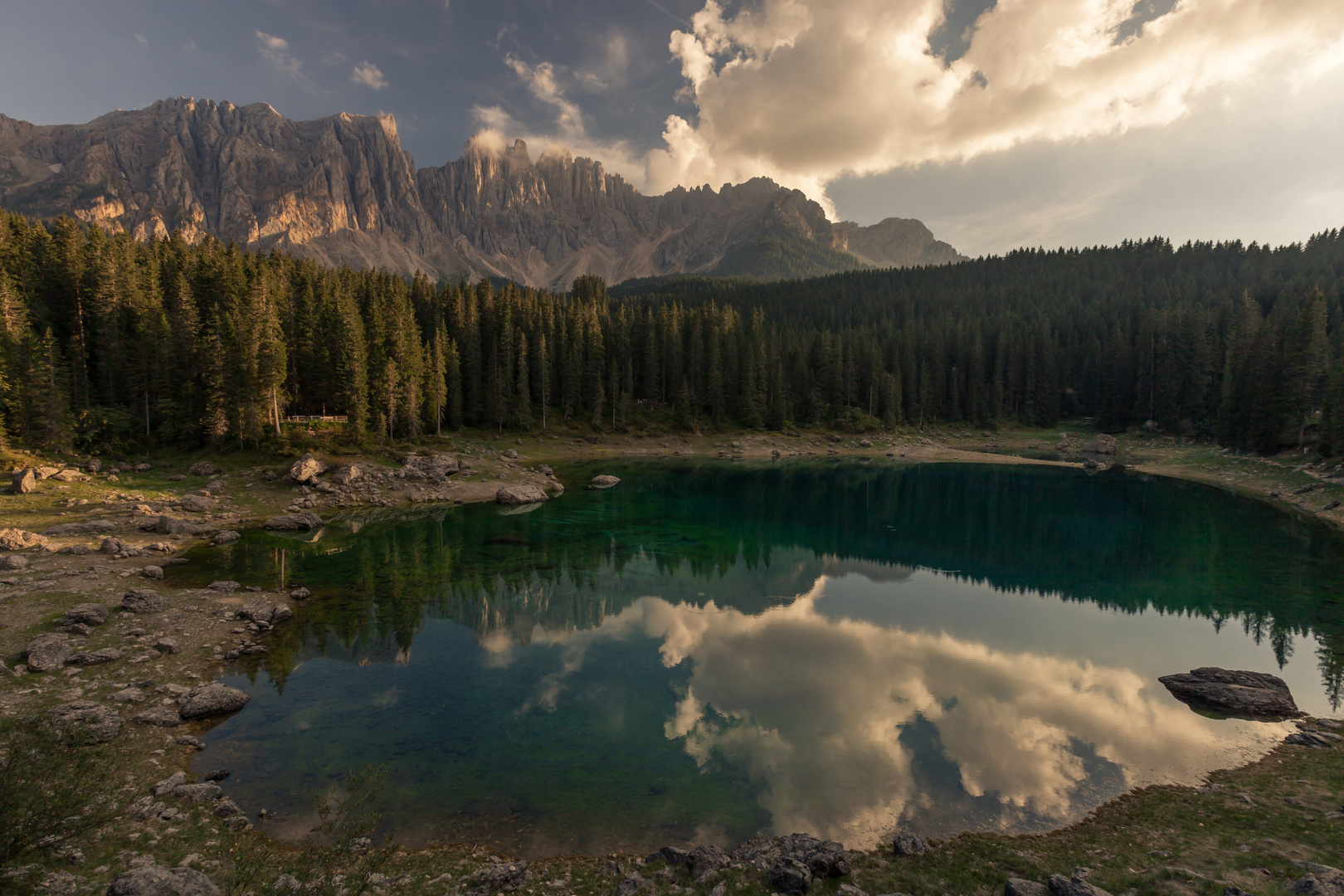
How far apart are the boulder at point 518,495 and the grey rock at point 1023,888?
52598 millimetres

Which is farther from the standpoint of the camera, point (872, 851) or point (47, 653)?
point (47, 653)

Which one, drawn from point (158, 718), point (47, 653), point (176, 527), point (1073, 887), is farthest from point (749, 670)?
point (176, 527)

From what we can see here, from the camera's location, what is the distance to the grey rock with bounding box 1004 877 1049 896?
1037cm

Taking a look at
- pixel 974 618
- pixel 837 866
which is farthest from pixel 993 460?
pixel 837 866

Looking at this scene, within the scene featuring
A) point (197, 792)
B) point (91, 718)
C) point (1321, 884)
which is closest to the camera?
point (1321, 884)

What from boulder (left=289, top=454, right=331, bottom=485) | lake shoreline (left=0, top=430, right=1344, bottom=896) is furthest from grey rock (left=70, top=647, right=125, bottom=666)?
boulder (left=289, top=454, right=331, bottom=485)

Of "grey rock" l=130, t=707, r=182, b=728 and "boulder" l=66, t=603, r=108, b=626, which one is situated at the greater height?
"boulder" l=66, t=603, r=108, b=626

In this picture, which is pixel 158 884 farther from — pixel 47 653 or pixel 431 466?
pixel 431 466

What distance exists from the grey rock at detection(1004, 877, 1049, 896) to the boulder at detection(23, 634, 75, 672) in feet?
93.4

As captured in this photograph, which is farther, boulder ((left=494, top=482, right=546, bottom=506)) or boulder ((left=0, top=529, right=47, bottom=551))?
boulder ((left=494, top=482, right=546, bottom=506))

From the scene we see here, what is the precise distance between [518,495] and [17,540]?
34906 mm

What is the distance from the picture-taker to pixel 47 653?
18.5 meters

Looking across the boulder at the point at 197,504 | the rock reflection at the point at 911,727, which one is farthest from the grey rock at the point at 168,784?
the boulder at the point at 197,504

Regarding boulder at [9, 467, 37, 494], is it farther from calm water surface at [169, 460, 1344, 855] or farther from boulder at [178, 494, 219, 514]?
calm water surface at [169, 460, 1344, 855]
